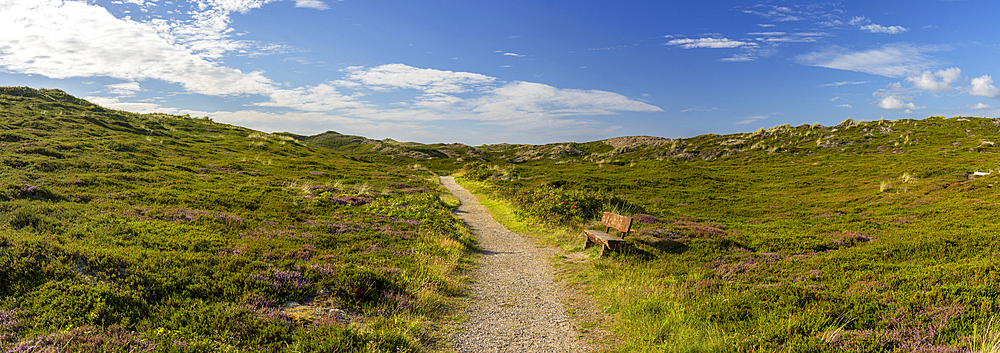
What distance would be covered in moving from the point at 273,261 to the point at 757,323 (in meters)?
10.3

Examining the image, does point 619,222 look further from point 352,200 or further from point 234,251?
point 352,200

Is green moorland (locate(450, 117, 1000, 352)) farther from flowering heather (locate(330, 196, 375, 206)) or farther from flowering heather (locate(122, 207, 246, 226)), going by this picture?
flowering heather (locate(122, 207, 246, 226))

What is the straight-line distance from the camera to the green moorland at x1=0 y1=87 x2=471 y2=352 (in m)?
5.54

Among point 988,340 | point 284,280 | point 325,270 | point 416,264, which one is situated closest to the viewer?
point 988,340

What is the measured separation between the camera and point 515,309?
8.49 m

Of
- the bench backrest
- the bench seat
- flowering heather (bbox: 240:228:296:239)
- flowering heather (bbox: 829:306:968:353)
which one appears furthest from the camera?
the bench backrest

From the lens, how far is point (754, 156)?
163ft

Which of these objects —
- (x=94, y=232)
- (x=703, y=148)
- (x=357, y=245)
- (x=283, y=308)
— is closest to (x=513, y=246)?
(x=357, y=245)

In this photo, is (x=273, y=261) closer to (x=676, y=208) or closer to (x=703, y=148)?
(x=676, y=208)

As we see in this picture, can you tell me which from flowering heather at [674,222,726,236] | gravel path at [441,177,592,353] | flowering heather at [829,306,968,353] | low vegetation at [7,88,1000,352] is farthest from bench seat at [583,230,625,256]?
flowering heather at [829,306,968,353]

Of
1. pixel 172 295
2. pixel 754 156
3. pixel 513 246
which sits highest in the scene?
pixel 754 156

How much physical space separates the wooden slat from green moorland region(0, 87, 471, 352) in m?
5.40

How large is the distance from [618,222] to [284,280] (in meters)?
10.3

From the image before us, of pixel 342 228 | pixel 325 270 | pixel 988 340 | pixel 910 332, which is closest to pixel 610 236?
pixel 910 332
